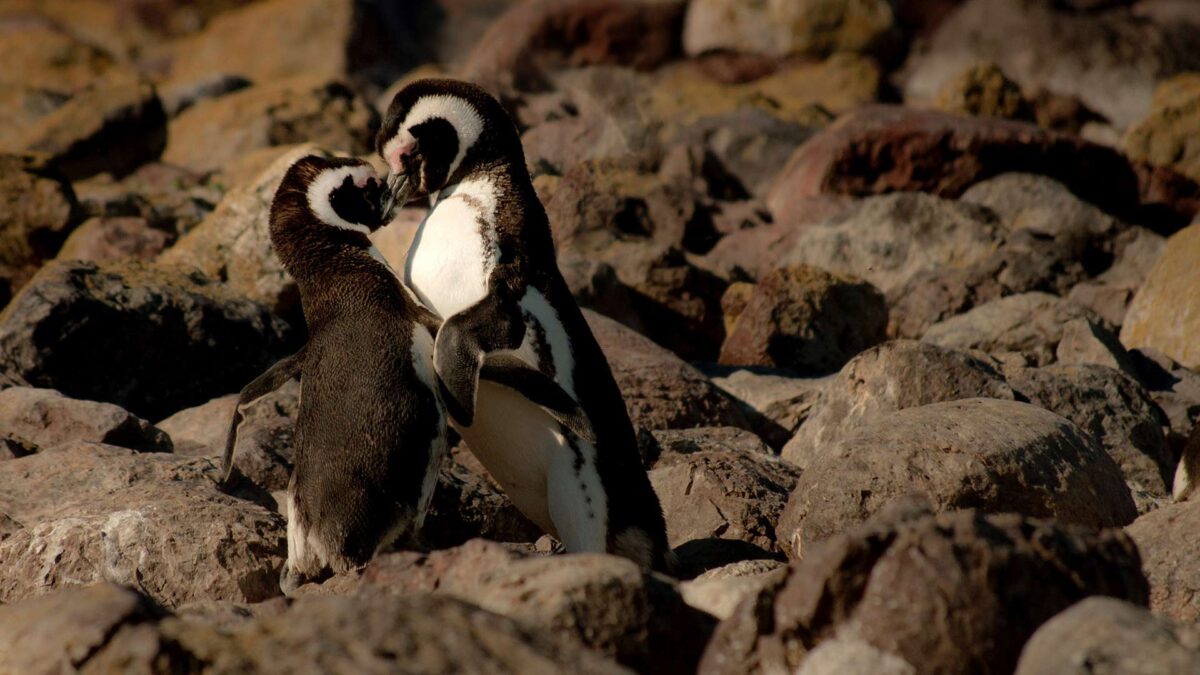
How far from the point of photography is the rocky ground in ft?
11.9

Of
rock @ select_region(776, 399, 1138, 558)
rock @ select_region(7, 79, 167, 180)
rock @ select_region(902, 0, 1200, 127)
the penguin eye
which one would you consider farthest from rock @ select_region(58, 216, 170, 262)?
rock @ select_region(902, 0, 1200, 127)

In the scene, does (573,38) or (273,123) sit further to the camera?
(573,38)

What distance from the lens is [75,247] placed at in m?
10.4

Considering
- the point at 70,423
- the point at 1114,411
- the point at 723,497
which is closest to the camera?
the point at 723,497

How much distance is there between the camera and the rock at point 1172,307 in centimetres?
865

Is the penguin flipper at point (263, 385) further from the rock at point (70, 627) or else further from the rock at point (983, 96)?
the rock at point (983, 96)

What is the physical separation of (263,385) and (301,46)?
14.0m

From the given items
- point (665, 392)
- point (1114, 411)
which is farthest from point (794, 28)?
point (1114, 411)

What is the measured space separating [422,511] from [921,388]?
7.59ft

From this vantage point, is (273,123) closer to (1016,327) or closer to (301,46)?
(301,46)

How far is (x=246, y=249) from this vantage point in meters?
9.21

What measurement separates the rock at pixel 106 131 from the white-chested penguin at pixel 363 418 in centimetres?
905

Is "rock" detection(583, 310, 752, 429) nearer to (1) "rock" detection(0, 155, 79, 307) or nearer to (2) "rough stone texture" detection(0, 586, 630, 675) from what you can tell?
(2) "rough stone texture" detection(0, 586, 630, 675)

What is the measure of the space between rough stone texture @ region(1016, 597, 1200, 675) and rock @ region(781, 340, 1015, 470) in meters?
3.19
